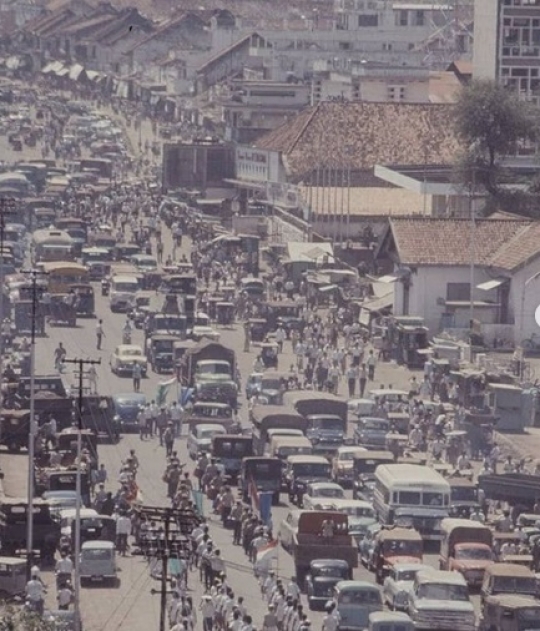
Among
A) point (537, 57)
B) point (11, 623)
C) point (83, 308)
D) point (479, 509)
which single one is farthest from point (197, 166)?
point (11, 623)

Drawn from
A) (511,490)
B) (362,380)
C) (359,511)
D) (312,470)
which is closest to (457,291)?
(362,380)

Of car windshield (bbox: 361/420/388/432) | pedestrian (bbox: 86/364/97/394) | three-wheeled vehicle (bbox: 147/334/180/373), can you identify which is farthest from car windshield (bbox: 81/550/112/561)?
three-wheeled vehicle (bbox: 147/334/180/373)

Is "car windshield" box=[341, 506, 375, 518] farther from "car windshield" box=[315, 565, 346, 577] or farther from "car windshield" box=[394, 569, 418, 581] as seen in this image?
"car windshield" box=[394, 569, 418, 581]

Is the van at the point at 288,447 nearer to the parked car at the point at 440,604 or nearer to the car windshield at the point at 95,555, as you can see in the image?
the car windshield at the point at 95,555

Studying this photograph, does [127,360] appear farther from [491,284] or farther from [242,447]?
[242,447]

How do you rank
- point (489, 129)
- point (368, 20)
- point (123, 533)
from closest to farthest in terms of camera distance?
point (123, 533)
point (489, 129)
point (368, 20)

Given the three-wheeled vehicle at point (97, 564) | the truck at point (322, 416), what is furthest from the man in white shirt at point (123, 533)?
the truck at point (322, 416)

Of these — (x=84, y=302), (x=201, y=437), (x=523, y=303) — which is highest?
(x=523, y=303)
